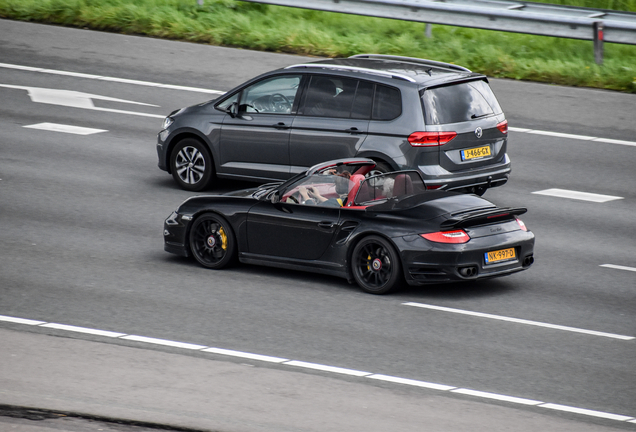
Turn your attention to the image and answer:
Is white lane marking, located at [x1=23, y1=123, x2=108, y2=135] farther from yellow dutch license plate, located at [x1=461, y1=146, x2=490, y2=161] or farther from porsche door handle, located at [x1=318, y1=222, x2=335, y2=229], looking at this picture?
porsche door handle, located at [x1=318, y1=222, x2=335, y2=229]

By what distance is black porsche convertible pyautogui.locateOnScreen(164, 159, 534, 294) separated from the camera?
10.4m

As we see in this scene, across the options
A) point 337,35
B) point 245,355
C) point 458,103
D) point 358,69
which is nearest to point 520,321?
point 245,355

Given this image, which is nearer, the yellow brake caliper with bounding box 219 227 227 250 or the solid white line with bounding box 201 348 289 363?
the solid white line with bounding box 201 348 289 363

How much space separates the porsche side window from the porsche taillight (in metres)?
4.35

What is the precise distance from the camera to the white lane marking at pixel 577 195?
14.5m

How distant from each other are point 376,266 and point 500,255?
4.09 ft

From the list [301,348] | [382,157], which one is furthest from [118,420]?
[382,157]

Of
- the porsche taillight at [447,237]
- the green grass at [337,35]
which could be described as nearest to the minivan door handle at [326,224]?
the porsche taillight at [447,237]

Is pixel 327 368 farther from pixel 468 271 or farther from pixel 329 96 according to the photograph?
pixel 329 96

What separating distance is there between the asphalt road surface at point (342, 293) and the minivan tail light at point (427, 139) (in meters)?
1.69

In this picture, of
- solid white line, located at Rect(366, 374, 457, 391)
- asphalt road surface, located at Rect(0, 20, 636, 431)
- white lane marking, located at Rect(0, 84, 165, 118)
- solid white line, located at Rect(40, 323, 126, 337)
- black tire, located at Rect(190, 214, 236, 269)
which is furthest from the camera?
white lane marking, located at Rect(0, 84, 165, 118)

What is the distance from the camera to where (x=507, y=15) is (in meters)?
20.4

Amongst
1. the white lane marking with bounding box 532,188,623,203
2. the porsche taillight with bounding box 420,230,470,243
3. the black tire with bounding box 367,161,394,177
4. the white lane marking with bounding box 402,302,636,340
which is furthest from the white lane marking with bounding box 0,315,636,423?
the white lane marking with bounding box 532,188,623,203

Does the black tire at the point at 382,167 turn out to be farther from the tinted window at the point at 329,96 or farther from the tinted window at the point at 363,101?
the tinted window at the point at 329,96
